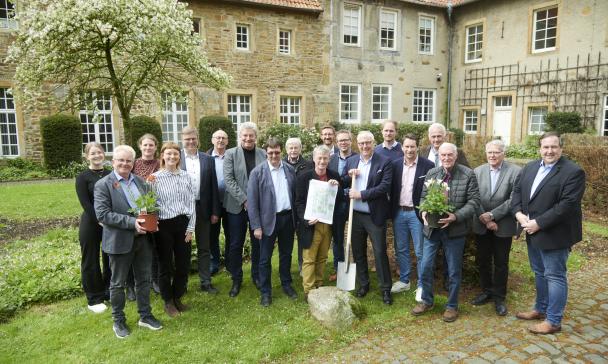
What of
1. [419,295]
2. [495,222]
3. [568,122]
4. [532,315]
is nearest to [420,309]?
[419,295]

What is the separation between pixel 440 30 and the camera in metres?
21.7

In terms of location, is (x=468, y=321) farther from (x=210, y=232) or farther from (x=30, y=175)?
(x=30, y=175)

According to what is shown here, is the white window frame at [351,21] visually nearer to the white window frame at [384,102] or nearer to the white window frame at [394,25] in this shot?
the white window frame at [394,25]

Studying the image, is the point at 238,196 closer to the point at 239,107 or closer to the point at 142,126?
the point at 142,126

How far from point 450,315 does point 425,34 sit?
1975 cm

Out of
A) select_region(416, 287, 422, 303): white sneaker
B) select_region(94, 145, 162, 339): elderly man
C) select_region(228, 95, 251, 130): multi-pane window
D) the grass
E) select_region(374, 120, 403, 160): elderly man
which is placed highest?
select_region(228, 95, 251, 130): multi-pane window

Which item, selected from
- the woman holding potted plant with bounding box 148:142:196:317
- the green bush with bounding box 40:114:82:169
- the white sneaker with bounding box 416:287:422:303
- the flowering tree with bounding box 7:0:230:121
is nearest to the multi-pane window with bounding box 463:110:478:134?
the flowering tree with bounding box 7:0:230:121

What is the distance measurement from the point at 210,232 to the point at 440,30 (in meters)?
20.0

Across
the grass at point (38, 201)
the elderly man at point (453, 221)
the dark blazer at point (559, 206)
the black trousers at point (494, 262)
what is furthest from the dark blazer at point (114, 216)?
the grass at point (38, 201)

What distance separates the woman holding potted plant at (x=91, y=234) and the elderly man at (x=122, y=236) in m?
0.47

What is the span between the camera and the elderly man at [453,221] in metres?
4.35

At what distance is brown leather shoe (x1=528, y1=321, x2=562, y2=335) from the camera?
4.12 m

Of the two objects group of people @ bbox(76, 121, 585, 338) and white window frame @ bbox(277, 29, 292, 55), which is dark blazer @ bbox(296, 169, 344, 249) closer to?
group of people @ bbox(76, 121, 585, 338)

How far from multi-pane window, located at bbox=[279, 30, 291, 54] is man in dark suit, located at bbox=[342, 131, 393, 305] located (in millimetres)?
14423
